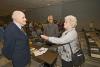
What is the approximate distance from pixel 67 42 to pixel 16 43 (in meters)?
0.71

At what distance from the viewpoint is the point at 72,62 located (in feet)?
8.48

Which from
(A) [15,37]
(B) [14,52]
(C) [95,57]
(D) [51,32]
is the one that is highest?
(A) [15,37]

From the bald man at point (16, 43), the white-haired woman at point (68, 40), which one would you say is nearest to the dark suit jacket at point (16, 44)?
the bald man at point (16, 43)

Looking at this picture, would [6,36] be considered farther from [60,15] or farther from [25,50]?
[60,15]

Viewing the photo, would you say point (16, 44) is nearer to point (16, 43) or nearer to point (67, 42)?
point (16, 43)

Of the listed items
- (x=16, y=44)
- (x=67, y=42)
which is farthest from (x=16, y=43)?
(x=67, y=42)

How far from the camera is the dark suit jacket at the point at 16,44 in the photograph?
2.38m

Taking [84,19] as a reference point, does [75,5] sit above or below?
above

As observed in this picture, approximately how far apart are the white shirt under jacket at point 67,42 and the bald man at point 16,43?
0.41 metres

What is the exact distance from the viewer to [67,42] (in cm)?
247

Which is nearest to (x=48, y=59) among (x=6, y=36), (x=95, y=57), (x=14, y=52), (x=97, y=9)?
(x=14, y=52)

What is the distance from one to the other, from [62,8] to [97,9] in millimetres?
3575

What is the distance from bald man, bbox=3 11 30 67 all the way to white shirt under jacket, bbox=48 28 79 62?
0.41m

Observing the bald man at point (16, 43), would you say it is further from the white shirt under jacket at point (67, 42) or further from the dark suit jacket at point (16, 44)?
the white shirt under jacket at point (67, 42)
